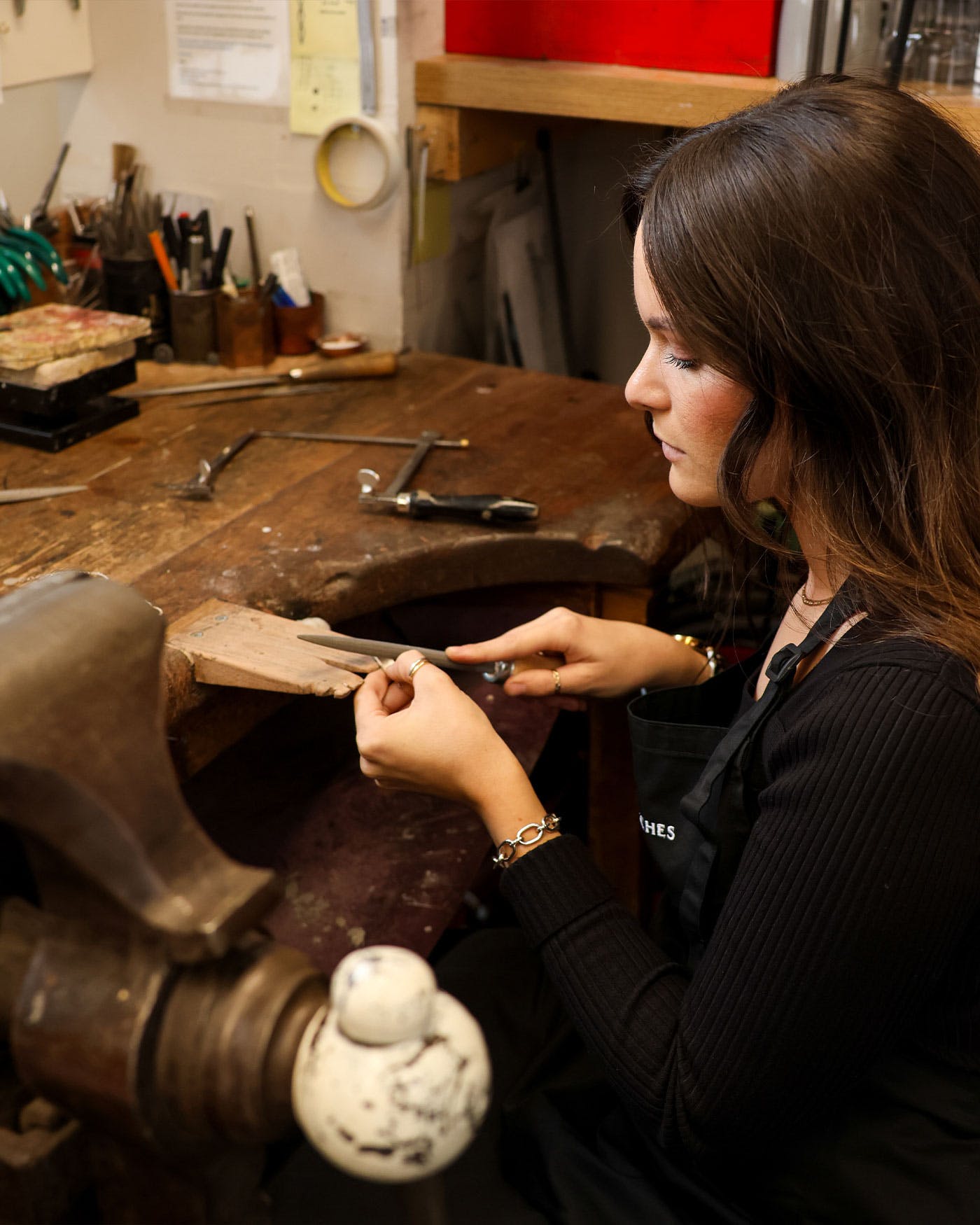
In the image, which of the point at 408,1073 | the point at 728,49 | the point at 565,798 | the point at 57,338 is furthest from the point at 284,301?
the point at 408,1073

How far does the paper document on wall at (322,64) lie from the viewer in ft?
6.24

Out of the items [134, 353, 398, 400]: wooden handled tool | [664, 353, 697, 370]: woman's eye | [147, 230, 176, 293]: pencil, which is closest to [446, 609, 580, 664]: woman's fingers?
[664, 353, 697, 370]: woman's eye

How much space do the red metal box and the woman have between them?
905mm

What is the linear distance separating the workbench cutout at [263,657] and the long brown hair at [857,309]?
42 cm

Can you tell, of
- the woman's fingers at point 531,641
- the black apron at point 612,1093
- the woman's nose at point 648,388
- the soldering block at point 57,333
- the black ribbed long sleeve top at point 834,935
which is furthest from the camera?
the soldering block at point 57,333

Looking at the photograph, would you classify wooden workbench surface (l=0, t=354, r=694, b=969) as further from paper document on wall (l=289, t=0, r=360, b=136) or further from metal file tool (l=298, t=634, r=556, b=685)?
paper document on wall (l=289, t=0, r=360, b=136)

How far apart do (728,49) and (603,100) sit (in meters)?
0.21

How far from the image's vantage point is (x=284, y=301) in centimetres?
207

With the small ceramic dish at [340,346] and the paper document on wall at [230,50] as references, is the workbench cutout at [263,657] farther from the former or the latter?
the paper document on wall at [230,50]

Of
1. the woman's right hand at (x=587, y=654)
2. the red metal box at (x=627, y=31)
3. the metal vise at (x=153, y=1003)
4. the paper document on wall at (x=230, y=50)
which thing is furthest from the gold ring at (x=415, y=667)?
the paper document on wall at (x=230, y=50)

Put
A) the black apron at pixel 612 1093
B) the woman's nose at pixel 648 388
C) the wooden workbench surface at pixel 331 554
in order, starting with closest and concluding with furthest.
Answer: the black apron at pixel 612 1093 < the woman's nose at pixel 648 388 < the wooden workbench surface at pixel 331 554

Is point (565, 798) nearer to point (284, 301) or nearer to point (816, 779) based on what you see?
point (284, 301)

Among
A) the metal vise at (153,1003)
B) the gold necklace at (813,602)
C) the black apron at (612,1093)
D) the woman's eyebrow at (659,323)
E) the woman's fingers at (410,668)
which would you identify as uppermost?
the woman's eyebrow at (659,323)

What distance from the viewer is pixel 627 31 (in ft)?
6.25
